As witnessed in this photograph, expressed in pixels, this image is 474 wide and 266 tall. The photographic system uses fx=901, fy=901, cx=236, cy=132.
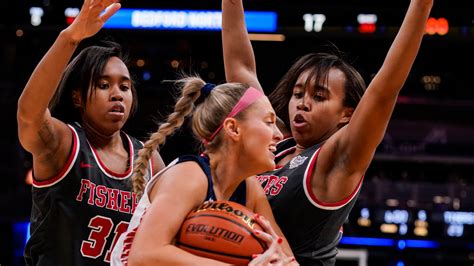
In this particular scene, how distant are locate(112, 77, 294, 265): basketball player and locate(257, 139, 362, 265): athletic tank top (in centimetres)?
24

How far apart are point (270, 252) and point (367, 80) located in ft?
15.3

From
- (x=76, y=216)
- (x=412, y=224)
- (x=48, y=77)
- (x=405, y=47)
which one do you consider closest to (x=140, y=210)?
(x=48, y=77)

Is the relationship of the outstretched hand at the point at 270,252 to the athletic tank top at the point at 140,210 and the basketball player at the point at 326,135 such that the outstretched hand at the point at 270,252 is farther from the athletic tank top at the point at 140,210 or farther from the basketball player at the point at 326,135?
the basketball player at the point at 326,135

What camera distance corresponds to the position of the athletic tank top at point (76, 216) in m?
3.69

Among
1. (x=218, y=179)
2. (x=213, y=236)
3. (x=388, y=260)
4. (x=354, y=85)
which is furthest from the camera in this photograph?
(x=388, y=260)

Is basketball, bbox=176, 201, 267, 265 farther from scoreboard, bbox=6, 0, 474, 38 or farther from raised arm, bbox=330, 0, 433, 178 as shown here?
scoreboard, bbox=6, 0, 474, 38

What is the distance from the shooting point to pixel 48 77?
334cm

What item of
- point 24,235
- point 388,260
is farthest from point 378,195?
point 24,235

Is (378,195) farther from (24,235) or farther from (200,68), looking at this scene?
(24,235)

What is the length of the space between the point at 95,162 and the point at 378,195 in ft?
13.3

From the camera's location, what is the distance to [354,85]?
3.67m

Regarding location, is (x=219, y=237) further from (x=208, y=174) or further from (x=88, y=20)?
(x=88, y=20)

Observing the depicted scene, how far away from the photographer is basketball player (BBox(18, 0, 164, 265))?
12.0 ft

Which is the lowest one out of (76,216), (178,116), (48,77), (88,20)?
(76,216)
